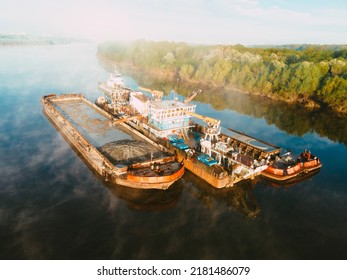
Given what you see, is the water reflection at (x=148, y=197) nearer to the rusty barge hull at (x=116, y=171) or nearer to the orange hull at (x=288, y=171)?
the rusty barge hull at (x=116, y=171)

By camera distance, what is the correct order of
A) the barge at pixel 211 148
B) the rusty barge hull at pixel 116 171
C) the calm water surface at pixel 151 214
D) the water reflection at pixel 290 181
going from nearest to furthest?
the calm water surface at pixel 151 214 < the rusty barge hull at pixel 116 171 < the barge at pixel 211 148 < the water reflection at pixel 290 181

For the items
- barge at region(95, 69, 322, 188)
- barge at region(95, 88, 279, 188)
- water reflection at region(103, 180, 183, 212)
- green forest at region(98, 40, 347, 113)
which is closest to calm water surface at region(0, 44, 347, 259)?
water reflection at region(103, 180, 183, 212)

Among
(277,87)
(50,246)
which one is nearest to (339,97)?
(277,87)

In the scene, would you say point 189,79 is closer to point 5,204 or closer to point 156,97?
point 156,97

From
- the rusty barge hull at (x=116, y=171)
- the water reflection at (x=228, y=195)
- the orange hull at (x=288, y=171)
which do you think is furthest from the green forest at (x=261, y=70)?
the rusty barge hull at (x=116, y=171)

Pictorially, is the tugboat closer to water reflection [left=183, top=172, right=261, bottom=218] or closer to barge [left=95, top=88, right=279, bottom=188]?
barge [left=95, top=88, right=279, bottom=188]

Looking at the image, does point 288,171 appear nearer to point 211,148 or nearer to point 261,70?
point 211,148
